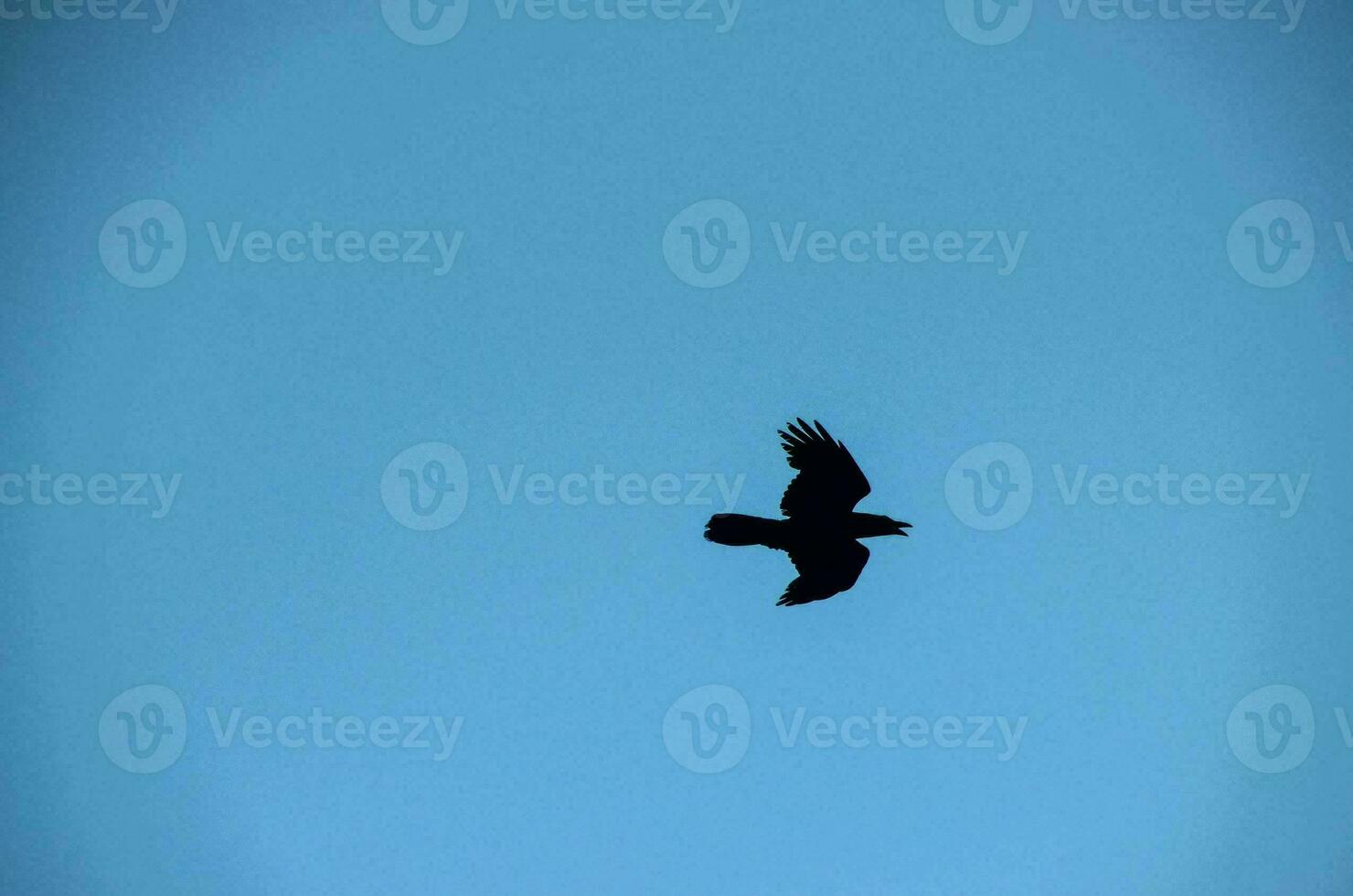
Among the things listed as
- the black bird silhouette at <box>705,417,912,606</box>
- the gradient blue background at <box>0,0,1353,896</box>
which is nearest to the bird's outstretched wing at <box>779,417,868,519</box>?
the black bird silhouette at <box>705,417,912,606</box>

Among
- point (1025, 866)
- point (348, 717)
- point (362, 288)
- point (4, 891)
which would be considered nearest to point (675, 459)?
point (362, 288)

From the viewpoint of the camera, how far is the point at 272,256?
1857mm

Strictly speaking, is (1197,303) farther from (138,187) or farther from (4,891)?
(4,891)

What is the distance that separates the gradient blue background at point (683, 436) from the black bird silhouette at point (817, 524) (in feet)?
0.39

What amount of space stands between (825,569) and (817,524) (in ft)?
0.31

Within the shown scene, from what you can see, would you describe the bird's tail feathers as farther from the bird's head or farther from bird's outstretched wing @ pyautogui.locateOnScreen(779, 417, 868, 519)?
the bird's head

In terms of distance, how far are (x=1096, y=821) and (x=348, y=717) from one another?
→ 1.58 metres

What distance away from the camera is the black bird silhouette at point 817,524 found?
170cm

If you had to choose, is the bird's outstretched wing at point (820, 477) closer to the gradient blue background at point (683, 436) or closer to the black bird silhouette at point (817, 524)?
the black bird silhouette at point (817, 524)

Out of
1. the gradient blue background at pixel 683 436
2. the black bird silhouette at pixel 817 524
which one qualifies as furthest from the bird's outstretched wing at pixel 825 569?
the gradient blue background at pixel 683 436

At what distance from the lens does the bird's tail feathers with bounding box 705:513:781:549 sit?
1730mm

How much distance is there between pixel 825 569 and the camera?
175 cm

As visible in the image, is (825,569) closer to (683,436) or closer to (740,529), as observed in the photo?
(740,529)

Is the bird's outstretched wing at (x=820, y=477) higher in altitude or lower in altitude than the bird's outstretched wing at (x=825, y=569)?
higher
